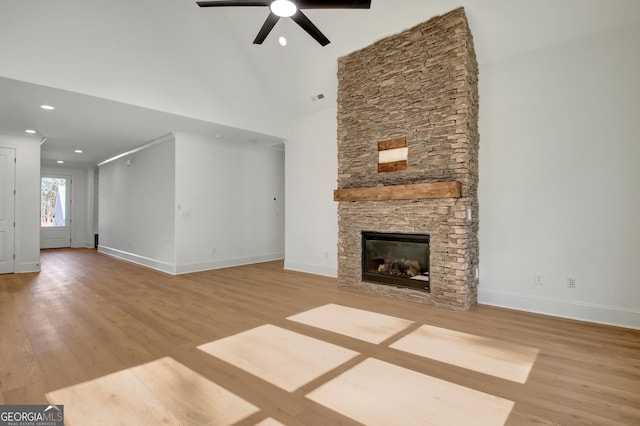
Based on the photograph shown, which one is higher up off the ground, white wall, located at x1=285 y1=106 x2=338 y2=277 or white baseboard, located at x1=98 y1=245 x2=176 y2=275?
white wall, located at x1=285 y1=106 x2=338 y2=277

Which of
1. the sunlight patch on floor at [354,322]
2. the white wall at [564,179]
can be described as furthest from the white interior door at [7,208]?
the white wall at [564,179]

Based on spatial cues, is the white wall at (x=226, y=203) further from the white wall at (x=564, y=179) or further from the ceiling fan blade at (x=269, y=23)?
the white wall at (x=564, y=179)

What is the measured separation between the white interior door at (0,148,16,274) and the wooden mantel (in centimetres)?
626

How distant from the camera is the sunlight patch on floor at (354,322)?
10.2ft

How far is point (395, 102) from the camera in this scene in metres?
4.41

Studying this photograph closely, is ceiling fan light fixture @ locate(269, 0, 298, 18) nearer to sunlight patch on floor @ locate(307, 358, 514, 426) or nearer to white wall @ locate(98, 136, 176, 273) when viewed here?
sunlight patch on floor @ locate(307, 358, 514, 426)

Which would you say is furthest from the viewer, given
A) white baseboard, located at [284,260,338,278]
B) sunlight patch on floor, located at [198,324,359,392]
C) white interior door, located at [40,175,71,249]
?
white interior door, located at [40,175,71,249]

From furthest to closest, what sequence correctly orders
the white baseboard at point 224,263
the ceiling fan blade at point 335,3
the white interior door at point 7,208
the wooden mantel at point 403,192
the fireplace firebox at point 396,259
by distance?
the white baseboard at point 224,263 < the white interior door at point 7,208 < the fireplace firebox at point 396,259 < the wooden mantel at point 403,192 < the ceiling fan blade at point 335,3

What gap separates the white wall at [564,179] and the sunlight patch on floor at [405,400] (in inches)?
93.2

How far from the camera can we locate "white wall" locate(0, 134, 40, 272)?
247 inches

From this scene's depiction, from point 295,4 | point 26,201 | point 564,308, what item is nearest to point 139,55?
point 295,4

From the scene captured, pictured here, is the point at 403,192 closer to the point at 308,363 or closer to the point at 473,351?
the point at 473,351

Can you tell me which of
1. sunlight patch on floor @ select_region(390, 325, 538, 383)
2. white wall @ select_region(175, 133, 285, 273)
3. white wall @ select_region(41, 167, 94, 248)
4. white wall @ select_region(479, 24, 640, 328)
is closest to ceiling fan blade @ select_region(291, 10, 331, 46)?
white wall @ select_region(479, 24, 640, 328)

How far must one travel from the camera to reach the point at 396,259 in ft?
15.1
